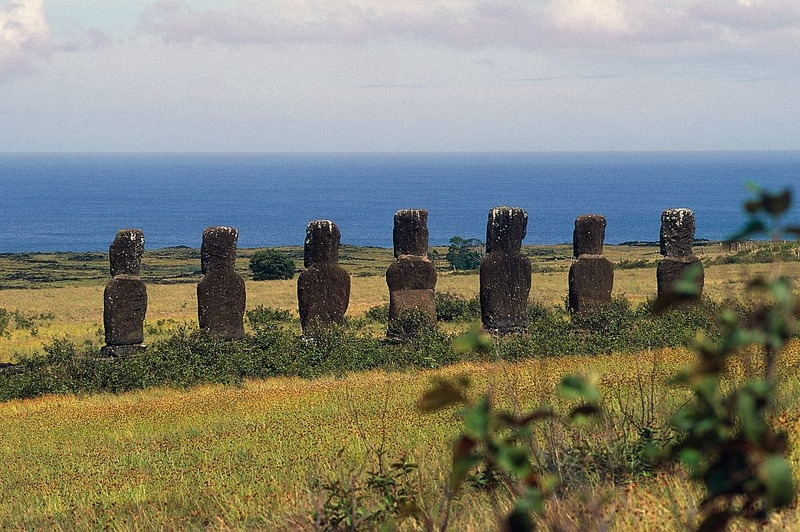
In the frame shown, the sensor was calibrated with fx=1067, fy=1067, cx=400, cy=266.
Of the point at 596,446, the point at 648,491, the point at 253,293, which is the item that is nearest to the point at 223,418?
the point at 596,446

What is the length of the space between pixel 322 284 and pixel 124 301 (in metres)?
4.56

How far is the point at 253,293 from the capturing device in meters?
45.2

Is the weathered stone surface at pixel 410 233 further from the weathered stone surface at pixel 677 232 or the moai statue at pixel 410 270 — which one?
the weathered stone surface at pixel 677 232

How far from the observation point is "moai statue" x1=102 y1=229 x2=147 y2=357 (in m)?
24.5

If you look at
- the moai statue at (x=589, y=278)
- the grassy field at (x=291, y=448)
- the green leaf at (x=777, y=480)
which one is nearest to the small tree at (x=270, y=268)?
the moai statue at (x=589, y=278)

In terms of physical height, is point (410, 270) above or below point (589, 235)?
below

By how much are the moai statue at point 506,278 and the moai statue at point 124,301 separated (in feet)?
26.2

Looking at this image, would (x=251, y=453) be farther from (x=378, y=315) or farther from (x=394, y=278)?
(x=378, y=315)

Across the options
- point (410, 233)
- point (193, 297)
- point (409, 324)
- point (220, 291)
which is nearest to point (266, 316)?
point (220, 291)

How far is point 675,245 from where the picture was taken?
2611 cm

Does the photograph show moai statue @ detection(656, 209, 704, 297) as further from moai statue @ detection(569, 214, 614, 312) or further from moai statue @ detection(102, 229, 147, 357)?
moai statue @ detection(102, 229, 147, 357)

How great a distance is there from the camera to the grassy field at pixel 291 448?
6.38 meters

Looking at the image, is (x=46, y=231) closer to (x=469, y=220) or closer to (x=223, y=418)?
(x=469, y=220)

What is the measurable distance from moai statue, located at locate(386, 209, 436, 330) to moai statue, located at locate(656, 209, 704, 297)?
569 cm
